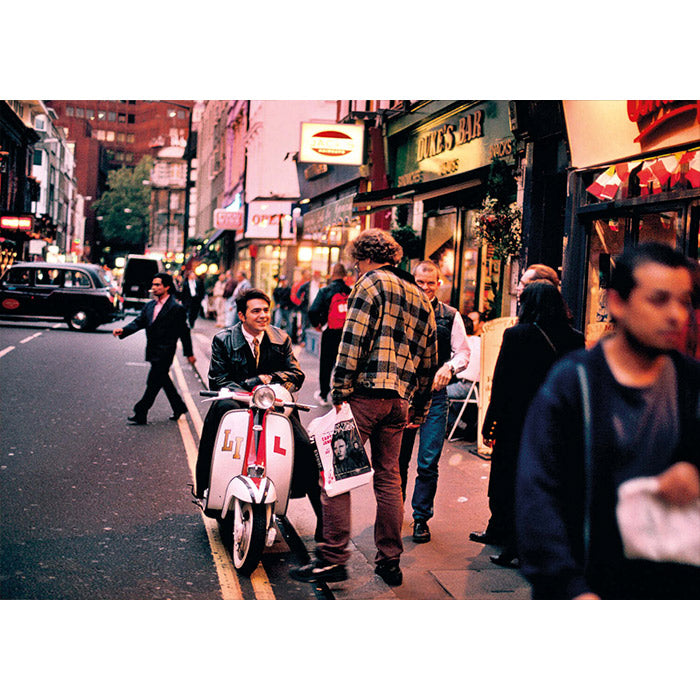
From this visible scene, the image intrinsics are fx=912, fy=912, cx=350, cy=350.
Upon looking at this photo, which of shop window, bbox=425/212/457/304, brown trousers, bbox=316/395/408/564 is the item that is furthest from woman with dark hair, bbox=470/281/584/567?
shop window, bbox=425/212/457/304

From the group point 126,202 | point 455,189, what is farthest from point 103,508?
point 126,202

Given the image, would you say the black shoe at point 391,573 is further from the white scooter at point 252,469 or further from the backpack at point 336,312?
the backpack at point 336,312

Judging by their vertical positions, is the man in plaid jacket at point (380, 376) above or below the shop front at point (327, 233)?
below

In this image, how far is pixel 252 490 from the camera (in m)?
5.22

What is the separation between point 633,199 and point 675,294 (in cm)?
540

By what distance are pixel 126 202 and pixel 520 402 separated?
95.4 metres

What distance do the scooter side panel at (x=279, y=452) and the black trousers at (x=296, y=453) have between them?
108mm

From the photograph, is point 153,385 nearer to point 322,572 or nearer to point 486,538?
point 486,538

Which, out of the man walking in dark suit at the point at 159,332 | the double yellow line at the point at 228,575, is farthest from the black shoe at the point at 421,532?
the man walking in dark suit at the point at 159,332

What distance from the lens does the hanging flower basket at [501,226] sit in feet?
36.7
